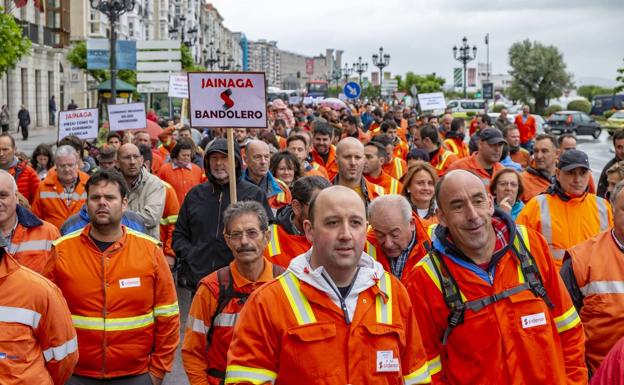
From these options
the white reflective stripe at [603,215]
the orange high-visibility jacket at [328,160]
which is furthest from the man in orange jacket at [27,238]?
the orange high-visibility jacket at [328,160]

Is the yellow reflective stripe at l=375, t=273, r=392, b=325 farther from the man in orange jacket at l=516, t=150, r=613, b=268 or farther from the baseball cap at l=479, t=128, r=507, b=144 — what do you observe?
the baseball cap at l=479, t=128, r=507, b=144

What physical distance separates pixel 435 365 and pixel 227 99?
3822mm

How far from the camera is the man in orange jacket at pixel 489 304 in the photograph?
3.89 metres

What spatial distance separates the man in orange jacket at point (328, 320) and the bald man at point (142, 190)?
475 cm

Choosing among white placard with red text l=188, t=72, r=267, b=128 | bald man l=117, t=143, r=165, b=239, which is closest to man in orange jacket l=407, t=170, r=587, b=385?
white placard with red text l=188, t=72, r=267, b=128

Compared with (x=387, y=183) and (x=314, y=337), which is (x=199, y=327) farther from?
(x=387, y=183)

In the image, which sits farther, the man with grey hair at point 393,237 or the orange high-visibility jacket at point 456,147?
the orange high-visibility jacket at point 456,147

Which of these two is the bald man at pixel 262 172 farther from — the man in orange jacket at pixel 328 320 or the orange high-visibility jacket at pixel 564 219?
the man in orange jacket at pixel 328 320

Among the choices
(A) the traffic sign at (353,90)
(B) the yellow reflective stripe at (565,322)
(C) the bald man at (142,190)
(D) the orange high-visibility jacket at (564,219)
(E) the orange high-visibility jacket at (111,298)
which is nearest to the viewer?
(B) the yellow reflective stripe at (565,322)

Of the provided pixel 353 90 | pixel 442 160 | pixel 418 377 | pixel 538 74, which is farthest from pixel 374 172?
pixel 538 74

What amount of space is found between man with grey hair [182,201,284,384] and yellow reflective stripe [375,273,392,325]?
1.44m

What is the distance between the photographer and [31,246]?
19.3 feet

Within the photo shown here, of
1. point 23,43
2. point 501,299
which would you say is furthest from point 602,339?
point 23,43

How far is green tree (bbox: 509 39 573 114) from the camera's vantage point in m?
83.4
